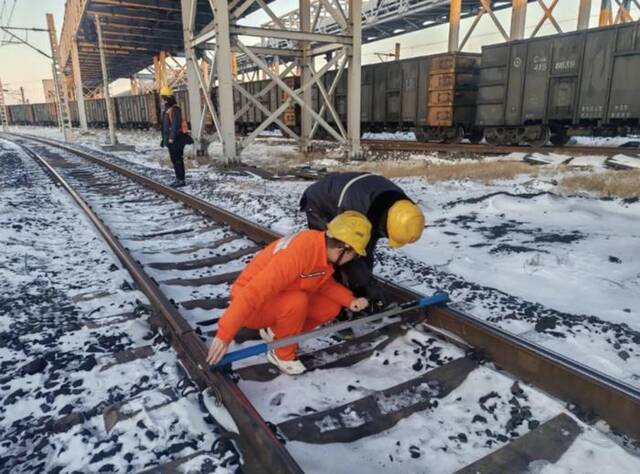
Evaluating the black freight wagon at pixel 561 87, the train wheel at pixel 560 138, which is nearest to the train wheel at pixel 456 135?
the black freight wagon at pixel 561 87

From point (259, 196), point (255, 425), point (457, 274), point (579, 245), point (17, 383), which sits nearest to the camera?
point (255, 425)

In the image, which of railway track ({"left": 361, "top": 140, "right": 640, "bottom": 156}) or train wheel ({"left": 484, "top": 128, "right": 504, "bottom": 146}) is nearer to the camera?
railway track ({"left": 361, "top": 140, "right": 640, "bottom": 156})

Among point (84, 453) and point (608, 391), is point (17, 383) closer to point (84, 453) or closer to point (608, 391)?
point (84, 453)

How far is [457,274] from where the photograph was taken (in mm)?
4363

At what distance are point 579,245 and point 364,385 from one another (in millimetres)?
3705

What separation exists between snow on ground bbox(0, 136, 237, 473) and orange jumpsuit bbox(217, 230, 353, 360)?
525 mm

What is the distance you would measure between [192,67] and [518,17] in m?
17.2

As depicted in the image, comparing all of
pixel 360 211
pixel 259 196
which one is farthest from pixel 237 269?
pixel 259 196

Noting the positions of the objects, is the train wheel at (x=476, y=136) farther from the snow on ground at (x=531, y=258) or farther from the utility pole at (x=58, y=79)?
the utility pole at (x=58, y=79)

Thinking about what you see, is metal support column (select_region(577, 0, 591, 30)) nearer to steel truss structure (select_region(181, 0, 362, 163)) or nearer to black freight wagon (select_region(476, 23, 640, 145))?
black freight wagon (select_region(476, 23, 640, 145))

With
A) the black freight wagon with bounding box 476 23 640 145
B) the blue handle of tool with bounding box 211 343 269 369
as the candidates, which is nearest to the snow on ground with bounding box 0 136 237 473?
the blue handle of tool with bounding box 211 343 269 369

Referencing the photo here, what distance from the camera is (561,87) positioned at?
1333cm

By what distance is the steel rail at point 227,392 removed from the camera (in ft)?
5.91

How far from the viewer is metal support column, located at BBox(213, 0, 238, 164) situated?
36.5 ft
